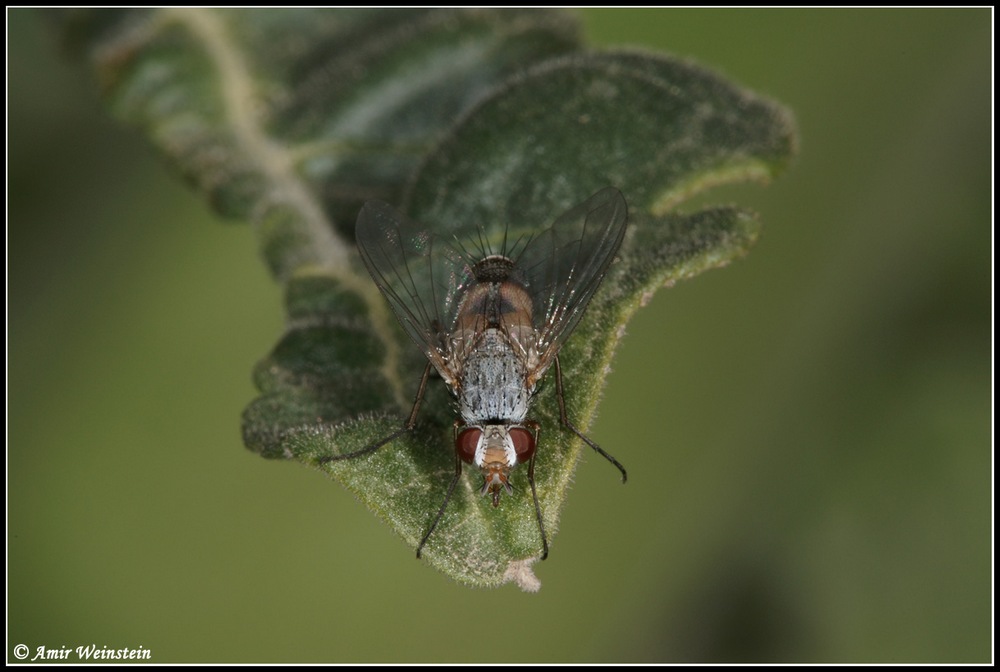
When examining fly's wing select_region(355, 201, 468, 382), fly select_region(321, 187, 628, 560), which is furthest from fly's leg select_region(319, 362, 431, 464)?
fly's wing select_region(355, 201, 468, 382)

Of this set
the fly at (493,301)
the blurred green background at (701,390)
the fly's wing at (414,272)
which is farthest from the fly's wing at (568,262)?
the blurred green background at (701,390)

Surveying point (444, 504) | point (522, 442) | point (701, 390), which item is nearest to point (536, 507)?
point (444, 504)

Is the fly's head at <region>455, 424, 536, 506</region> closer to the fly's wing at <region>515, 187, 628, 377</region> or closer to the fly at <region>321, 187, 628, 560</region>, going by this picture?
the fly at <region>321, 187, 628, 560</region>

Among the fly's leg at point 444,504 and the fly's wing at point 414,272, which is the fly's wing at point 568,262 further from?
the fly's leg at point 444,504

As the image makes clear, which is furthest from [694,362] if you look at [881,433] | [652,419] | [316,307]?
[316,307]

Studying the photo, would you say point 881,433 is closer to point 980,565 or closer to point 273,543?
point 980,565
